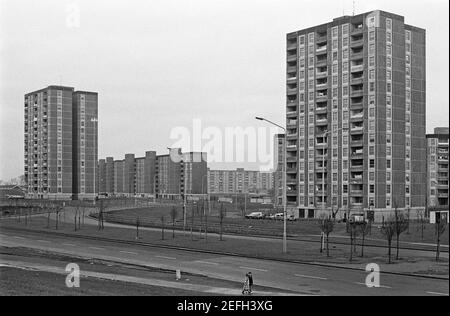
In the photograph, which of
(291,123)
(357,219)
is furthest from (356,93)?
(357,219)

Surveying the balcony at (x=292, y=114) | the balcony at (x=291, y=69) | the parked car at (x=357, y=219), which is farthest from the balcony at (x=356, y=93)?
the parked car at (x=357, y=219)

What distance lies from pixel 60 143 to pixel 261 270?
115569 mm

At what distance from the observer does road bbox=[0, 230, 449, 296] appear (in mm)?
24125

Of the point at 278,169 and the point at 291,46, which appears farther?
the point at 278,169

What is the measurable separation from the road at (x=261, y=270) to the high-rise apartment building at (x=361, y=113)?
44327 millimetres

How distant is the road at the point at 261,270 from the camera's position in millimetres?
24125

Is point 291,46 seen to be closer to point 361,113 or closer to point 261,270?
point 361,113

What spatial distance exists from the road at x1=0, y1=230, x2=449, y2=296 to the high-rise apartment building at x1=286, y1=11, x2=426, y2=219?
44327mm

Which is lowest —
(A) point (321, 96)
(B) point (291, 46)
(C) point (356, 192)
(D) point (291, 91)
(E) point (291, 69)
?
(C) point (356, 192)

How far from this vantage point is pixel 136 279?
25656 mm

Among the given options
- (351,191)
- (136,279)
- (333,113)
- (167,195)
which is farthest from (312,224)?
(167,195)

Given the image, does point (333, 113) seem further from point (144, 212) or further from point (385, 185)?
point (144, 212)

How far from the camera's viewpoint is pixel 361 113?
86.3 m

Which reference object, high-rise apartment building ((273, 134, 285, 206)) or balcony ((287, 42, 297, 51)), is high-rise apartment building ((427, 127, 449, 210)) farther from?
balcony ((287, 42, 297, 51))
